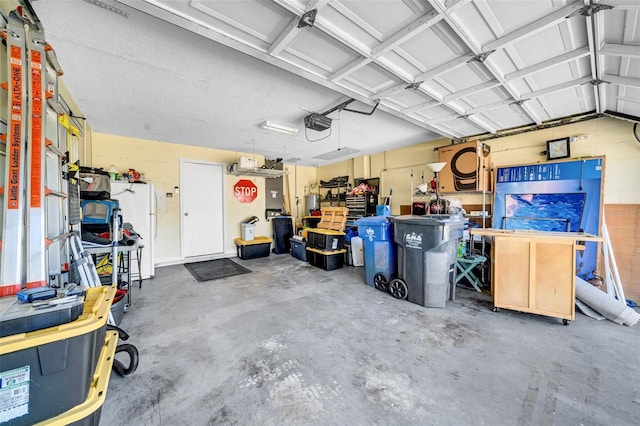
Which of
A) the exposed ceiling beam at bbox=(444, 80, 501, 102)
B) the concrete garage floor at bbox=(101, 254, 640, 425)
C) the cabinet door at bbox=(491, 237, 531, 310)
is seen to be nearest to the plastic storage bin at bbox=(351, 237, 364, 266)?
the concrete garage floor at bbox=(101, 254, 640, 425)

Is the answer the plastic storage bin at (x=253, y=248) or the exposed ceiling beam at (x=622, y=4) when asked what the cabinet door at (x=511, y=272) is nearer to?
the exposed ceiling beam at (x=622, y=4)

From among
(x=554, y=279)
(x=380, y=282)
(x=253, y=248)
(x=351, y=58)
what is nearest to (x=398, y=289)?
(x=380, y=282)

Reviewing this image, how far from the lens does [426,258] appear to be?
3.00 m

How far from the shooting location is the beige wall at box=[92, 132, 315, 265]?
4.73m

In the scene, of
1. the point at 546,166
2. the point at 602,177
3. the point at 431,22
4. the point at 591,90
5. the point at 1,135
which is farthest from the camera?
the point at 546,166

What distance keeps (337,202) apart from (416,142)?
2.82 metres

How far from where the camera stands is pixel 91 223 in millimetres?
3006

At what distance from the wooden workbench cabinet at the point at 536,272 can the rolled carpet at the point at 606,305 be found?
571 millimetres

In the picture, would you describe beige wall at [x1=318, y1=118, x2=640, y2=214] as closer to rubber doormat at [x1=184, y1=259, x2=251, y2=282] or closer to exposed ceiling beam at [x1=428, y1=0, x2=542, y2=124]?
exposed ceiling beam at [x1=428, y1=0, x2=542, y2=124]

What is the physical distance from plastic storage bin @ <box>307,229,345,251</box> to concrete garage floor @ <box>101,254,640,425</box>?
5.70 feet

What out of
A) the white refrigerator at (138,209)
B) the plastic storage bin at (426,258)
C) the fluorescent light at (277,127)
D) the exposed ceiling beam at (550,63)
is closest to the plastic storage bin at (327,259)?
the plastic storage bin at (426,258)

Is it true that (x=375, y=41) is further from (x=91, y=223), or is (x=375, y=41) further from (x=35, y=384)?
(x=91, y=223)

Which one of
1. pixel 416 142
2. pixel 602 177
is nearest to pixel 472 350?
pixel 602 177

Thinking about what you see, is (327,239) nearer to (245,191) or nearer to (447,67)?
(245,191)
